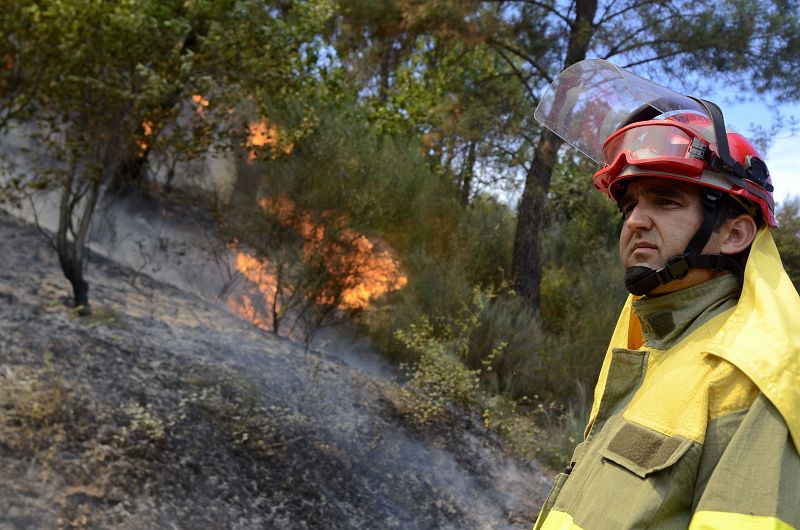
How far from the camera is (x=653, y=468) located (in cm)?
140

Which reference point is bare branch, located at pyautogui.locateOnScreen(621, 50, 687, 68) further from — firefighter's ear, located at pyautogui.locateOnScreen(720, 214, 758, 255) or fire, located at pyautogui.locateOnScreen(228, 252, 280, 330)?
firefighter's ear, located at pyautogui.locateOnScreen(720, 214, 758, 255)

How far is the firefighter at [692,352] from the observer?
1.32 metres

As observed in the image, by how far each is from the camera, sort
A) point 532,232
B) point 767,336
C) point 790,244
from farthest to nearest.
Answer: point 532,232, point 790,244, point 767,336

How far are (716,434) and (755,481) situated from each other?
112 millimetres

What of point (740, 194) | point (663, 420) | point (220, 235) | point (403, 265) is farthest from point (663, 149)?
point (220, 235)

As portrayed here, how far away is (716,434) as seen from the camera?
138 centimetres

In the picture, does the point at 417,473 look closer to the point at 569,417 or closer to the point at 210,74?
the point at 569,417

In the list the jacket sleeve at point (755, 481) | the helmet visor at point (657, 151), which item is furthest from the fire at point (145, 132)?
the jacket sleeve at point (755, 481)

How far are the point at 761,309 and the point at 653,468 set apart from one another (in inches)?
14.3

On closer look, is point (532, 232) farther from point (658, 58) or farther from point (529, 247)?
point (658, 58)

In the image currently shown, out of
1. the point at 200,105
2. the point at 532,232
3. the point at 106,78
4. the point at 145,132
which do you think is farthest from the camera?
the point at 532,232

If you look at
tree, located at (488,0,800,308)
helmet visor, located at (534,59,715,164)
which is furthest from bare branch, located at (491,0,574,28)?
helmet visor, located at (534,59,715,164)

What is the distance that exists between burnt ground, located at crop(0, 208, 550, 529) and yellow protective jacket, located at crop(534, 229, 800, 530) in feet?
10.7

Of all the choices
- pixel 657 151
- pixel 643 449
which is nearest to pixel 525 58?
pixel 657 151
